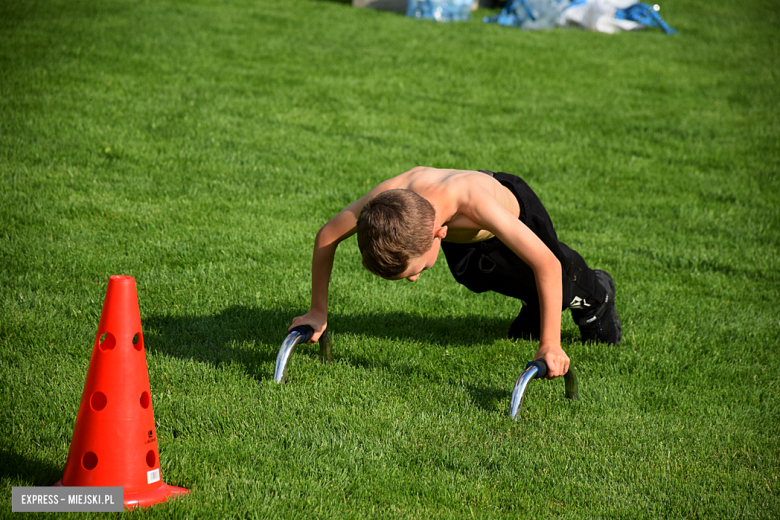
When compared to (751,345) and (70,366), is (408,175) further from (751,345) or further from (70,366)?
(751,345)

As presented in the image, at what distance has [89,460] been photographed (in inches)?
103

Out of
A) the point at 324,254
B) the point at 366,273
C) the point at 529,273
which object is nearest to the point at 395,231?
the point at 324,254

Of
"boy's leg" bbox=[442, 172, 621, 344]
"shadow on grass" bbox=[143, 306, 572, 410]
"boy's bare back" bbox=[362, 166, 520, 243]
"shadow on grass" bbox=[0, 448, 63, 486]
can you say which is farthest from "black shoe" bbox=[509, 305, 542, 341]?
"shadow on grass" bbox=[0, 448, 63, 486]

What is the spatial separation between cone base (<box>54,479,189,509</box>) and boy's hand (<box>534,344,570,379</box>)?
1754mm

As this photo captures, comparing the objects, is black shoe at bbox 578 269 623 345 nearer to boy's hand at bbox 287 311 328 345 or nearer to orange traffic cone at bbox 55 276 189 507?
boy's hand at bbox 287 311 328 345

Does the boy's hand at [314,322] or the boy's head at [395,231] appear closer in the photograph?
the boy's head at [395,231]

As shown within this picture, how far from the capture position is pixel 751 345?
4672 millimetres

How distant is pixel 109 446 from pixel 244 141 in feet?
19.3

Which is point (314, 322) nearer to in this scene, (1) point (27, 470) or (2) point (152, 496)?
(2) point (152, 496)

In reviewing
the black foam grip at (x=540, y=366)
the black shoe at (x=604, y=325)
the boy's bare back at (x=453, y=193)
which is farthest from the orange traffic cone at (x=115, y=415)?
the black shoe at (x=604, y=325)

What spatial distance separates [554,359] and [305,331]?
1.29m

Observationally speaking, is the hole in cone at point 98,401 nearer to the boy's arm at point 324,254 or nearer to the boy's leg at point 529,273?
the boy's arm at point 324,254

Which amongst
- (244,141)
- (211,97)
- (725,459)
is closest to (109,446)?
(725,459)

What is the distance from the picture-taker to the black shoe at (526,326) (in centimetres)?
441
